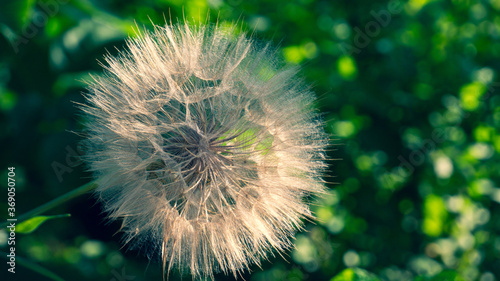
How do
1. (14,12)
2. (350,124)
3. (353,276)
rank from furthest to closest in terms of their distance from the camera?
(350,124)
(14,12)
(353,276)

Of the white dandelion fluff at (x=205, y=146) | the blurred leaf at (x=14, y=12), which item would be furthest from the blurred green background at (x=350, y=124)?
the white dandelion fluff at (x=205, y=146)

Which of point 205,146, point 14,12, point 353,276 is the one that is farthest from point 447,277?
point 14,12

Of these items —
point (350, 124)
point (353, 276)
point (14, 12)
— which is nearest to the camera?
point (353, 276)

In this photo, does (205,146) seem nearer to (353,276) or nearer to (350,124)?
(353,276)

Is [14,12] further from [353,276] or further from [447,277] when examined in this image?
[447,277]

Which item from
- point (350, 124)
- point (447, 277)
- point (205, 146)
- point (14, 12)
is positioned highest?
point (14, 12)

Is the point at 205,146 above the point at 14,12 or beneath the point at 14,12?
beneath

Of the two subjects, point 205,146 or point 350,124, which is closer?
point 205,146
